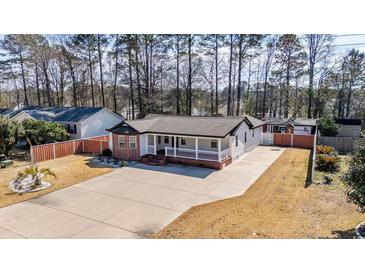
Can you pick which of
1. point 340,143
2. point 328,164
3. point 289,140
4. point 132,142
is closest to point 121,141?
point 132,142

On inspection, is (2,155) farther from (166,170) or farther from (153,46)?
(153,46)

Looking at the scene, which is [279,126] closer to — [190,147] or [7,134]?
[190,147]

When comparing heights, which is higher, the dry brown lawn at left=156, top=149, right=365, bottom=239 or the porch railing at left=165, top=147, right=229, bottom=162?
the porch railing at left=165, top=147, right=229, bottom=162

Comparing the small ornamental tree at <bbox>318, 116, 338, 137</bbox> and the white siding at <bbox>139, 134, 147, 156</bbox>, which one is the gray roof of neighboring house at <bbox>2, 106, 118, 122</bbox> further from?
the small ornamental tree at <bbox>318, 116, 338, 137</bbox>

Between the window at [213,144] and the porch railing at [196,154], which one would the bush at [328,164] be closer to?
the porch railing at [196,154]

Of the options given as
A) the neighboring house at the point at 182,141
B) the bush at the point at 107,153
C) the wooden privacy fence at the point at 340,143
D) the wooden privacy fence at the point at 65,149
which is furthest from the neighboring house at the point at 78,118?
the wooden privacy fence at the point at 340,143

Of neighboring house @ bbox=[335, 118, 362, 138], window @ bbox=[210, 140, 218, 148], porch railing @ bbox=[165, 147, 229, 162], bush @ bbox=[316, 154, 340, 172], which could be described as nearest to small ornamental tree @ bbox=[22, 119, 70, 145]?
porch railing @ bbox=[165, 147, 229, 162]
